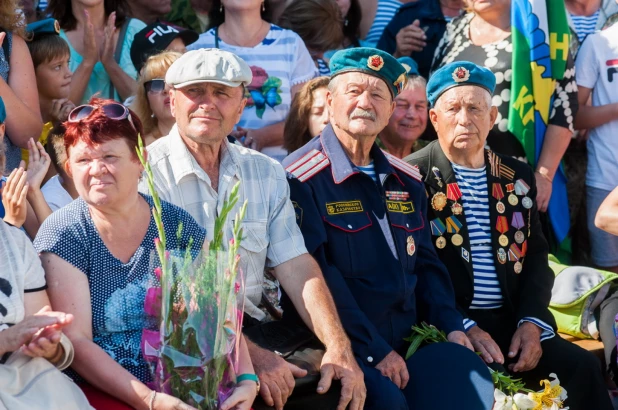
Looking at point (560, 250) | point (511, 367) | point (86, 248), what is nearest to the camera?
point (86, 248)

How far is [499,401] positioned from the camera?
13.7 ft

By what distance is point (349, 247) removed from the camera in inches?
173

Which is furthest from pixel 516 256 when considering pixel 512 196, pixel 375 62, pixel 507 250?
pixel 375 62

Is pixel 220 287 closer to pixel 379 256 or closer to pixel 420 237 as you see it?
pixel 379 256

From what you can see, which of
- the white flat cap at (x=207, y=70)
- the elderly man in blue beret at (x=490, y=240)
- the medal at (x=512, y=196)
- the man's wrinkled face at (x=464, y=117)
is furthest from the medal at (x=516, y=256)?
the white flat cap at (x=207, y=70)

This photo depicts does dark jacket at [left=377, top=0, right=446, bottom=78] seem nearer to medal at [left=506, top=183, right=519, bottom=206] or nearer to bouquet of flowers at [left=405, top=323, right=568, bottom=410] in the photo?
medal at [left=506, top=183, right=519, bottom=206]

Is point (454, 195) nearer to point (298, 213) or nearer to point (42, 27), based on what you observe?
point (298, 213)

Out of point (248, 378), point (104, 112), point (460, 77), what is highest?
point (104, 112)

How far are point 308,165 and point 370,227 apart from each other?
0.39 meters

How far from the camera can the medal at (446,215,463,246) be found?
16.2 ft

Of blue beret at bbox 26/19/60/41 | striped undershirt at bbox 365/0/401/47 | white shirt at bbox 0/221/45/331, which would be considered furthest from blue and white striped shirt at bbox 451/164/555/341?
white shirt at bbox 0/221/45/331

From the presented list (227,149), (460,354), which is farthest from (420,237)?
(227,149)

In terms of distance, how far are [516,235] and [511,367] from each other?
0.67 m

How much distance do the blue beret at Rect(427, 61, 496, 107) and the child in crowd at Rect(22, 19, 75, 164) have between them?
6.09 ft
